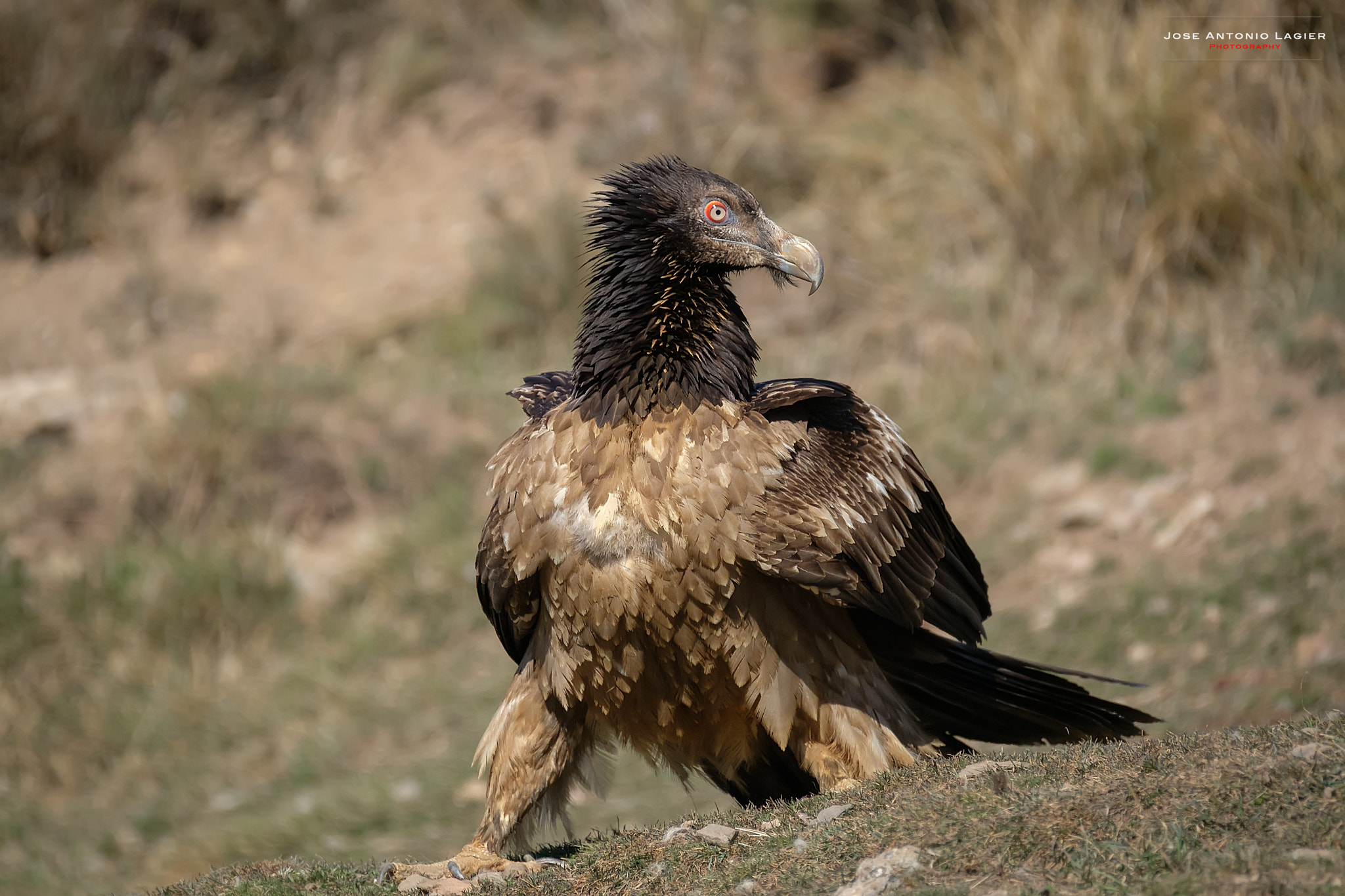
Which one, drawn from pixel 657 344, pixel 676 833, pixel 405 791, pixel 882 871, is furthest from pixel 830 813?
pixel 405 791

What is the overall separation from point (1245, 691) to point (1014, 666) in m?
2.47

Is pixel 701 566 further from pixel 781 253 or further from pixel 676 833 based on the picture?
pixel 781 253

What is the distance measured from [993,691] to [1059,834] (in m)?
1.52

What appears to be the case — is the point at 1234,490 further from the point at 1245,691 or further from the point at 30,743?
the point at 30,743

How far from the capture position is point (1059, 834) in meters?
3.45

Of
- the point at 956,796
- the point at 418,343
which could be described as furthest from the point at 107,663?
the point at 956,796

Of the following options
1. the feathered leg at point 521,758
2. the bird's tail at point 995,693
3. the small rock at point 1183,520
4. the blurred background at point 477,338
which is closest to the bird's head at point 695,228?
the bird's tail at point 995,693

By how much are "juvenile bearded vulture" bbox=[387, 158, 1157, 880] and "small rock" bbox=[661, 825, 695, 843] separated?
17.3 inches

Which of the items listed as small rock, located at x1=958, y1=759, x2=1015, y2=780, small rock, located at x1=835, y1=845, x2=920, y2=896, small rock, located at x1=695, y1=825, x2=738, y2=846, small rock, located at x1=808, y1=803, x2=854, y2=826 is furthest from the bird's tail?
small rock, located at x1=835, y1=845, x2=920, y2=896

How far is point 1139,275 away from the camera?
9672 millimetres

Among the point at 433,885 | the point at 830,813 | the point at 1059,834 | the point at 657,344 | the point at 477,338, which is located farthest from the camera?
the point at 477,338

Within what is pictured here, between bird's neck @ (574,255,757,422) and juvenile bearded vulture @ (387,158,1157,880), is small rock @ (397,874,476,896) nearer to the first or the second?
juvenile bearded vulture @ (387,158,1157,880)

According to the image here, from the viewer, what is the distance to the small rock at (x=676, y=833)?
4168 millimetres

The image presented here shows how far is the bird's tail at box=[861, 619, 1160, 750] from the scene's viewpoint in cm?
489
